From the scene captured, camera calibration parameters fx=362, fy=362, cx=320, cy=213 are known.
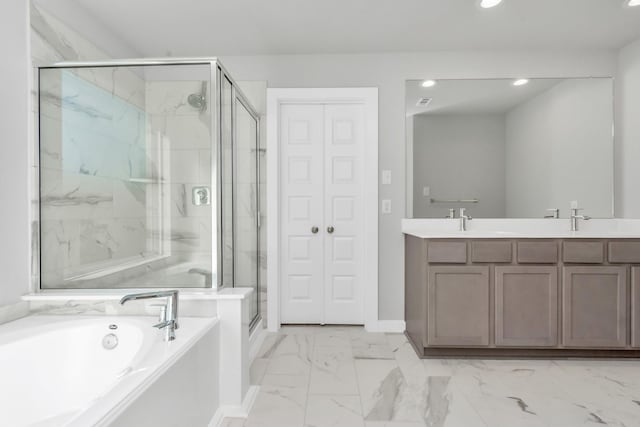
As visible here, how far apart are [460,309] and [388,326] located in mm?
837

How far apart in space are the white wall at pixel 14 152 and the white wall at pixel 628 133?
4.22m

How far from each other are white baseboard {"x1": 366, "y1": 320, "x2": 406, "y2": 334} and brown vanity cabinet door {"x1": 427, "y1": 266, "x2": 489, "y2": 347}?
0.67 metres

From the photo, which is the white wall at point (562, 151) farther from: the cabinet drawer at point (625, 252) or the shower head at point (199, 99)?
the shower head at point (199, 99)

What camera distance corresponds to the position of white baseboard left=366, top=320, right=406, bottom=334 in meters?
3.16

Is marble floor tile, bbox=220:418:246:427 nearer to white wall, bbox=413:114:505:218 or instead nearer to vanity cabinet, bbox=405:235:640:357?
vanity cabinet, bbox=405:235:640:357

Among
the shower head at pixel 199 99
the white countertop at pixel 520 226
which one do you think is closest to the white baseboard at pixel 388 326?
the white countertop at pixel 520 226

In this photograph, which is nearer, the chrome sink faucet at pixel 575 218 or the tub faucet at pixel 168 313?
the tub faucet at pixel 168 313

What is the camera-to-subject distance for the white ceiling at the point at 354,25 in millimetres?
2451

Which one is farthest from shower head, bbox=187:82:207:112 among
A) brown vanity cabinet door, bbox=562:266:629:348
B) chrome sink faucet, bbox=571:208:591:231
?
chrome sink faucet, bbox=571:208:591:231

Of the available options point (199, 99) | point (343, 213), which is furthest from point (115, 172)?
point (343, 213)

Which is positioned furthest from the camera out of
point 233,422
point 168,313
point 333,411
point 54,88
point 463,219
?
point 463,219

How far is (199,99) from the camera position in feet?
6.72

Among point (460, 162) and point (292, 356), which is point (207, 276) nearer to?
point (292, 356)

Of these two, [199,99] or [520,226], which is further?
[520,226]
